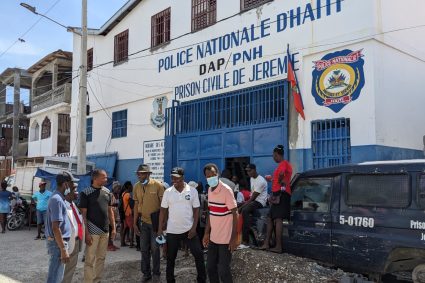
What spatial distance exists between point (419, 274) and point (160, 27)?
39.1 ft

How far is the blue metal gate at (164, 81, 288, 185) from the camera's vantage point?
407 inches

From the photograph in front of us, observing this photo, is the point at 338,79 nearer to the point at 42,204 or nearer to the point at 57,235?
the point at 57,235

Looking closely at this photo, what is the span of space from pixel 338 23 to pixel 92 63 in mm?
11916

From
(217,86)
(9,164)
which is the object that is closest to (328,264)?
(217,86)

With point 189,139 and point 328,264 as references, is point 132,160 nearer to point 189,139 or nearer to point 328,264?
point 189,139

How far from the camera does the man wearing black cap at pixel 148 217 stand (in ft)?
21.4

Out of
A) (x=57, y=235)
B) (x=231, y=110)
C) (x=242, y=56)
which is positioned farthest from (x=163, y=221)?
(x=242, y=56)

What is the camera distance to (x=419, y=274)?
479cm

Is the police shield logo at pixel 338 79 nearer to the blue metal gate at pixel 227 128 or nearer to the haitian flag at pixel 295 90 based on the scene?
the haitian flag at pixel 295 90

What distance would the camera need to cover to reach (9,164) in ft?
89.9

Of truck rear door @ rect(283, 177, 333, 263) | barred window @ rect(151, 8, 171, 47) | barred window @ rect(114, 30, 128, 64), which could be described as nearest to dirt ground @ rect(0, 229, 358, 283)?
truck rear door @ rect(283, 177, 333, 263)

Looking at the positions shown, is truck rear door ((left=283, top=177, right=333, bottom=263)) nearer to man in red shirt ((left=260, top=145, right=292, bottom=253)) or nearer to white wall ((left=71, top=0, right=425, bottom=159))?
man in red shirt ((left=260, top=145, right=292, bottom=253))

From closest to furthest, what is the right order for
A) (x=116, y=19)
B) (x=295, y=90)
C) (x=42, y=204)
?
(x=295, y=90) → (x=42, y=204) → (x=116, y=19)

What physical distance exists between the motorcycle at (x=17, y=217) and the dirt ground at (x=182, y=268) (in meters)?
4.07
